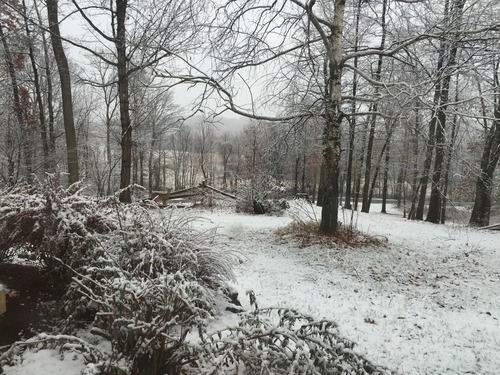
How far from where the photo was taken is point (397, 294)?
459cm

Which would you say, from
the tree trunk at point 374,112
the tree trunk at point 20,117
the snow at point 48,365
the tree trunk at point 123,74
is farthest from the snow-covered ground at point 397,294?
the tree trunk at point 20,117

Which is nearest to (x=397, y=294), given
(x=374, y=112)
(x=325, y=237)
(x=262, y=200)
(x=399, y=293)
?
(x=399, y=293)

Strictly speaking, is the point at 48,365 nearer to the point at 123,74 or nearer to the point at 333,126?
the point at 333,126

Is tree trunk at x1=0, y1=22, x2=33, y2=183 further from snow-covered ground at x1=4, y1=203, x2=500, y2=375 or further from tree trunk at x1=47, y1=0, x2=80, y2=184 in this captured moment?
snow-covered ground at x1=4, y1=203, x2=500, y2=375

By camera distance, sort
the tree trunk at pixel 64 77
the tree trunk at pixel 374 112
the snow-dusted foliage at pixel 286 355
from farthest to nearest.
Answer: the tree trunk at pixel 64 77 < the tree trunk at pixel 374 112 < the snow-dusted foliage at pixel 286 355

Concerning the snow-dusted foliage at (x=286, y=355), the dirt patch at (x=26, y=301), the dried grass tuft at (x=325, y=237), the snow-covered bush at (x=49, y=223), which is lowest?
the dried grass tuft at (x=325, y=237)

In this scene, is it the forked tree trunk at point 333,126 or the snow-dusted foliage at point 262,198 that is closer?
the forked tree trunk at point 333,126

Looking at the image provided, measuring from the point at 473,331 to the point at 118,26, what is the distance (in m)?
8.62

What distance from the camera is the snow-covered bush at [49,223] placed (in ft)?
10.1

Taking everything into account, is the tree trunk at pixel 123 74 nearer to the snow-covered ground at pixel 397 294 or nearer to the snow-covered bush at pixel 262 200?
the snow-covered ground at pixel 397 294

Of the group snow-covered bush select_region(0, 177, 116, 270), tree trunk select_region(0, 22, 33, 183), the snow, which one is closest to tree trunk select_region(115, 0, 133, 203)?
snow-covered bush select_region(0, 177, 116, 270)

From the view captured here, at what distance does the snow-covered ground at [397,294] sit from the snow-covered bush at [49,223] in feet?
3.20

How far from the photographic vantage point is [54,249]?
316 cm

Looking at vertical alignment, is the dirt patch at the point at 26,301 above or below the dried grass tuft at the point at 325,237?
above
